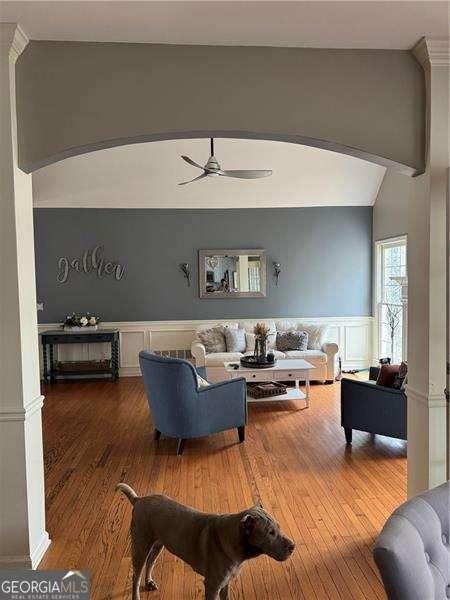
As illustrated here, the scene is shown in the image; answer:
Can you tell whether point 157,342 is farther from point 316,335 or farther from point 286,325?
point 316,335

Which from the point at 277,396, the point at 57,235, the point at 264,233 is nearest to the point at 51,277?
the point at 57,235

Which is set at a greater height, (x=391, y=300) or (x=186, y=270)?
(x=186, y=270)

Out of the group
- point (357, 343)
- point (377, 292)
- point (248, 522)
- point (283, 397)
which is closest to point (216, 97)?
point (248, 522)

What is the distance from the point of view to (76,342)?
24.4 feet

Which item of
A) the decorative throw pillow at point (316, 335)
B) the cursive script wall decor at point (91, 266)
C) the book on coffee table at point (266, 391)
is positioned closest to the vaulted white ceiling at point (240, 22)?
the book on coffee table at point (266, 391)

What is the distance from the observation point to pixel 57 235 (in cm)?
779

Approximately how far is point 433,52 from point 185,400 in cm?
312

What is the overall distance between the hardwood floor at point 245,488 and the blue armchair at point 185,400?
0.23 m

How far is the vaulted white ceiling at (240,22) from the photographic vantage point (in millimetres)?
2250

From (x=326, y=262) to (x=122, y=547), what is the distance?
610 centimetres

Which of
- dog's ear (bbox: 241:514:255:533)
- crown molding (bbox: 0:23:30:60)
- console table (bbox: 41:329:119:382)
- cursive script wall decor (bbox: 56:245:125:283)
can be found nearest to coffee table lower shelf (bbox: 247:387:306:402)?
console table (bbox: 41:329:119:382)

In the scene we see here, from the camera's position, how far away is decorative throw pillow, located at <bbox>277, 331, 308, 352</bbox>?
7.34 m

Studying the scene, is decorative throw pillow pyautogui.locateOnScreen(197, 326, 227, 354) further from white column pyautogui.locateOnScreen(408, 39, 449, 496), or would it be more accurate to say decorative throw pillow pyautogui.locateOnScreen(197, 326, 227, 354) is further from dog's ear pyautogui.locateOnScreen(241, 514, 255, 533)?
dog's ear pyautogui.locateOnScreen(241, 514, 255, 533)

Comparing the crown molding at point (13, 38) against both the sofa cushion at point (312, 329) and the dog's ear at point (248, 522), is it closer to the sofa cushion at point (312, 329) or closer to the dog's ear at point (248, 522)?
the dog's ear at point (248, 522)
